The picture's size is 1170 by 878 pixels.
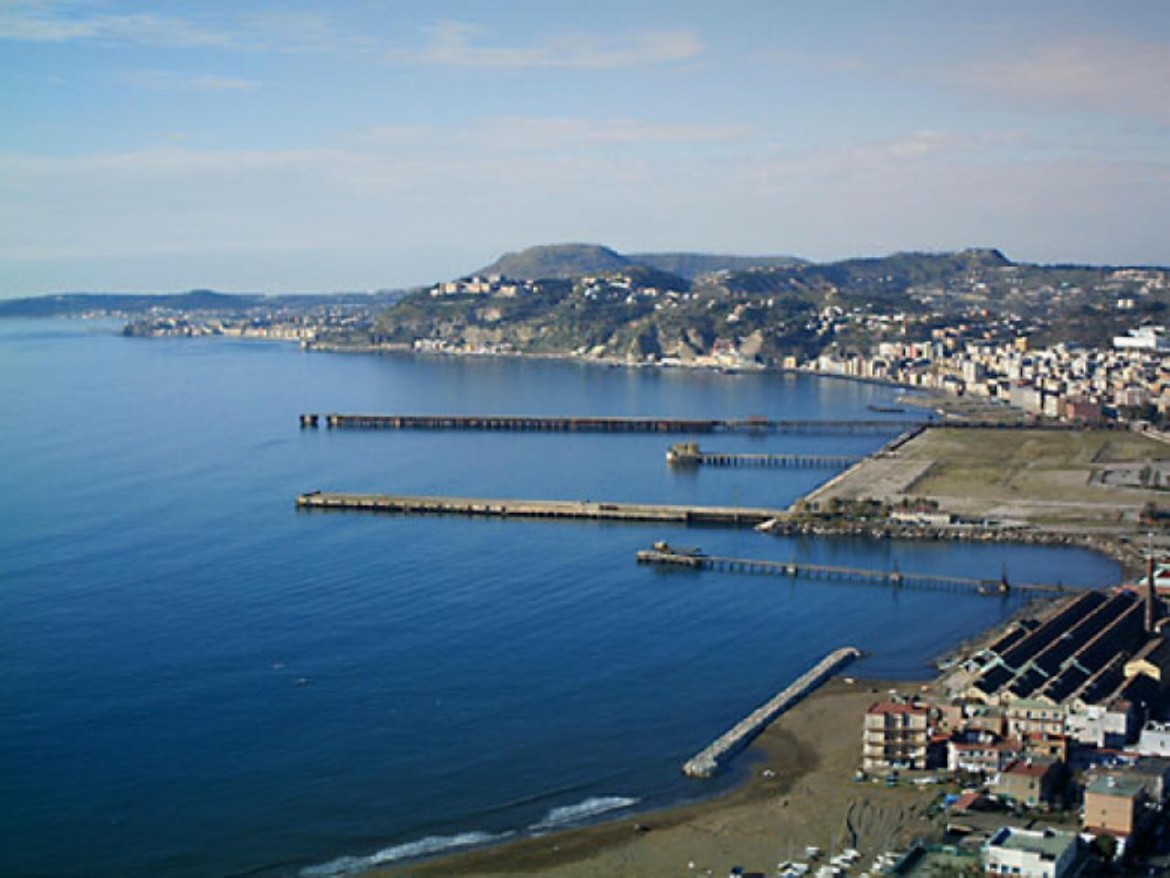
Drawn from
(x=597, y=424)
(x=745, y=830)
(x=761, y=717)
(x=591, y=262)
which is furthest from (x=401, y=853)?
(x=591, y=262)

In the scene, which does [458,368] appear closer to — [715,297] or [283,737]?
[715,297]

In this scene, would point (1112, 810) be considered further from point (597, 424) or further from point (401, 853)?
point (597, 424)

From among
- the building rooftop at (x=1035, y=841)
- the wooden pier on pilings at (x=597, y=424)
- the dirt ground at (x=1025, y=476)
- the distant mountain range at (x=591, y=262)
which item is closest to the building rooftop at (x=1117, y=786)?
the building rooftop at (x=1035, y=841)

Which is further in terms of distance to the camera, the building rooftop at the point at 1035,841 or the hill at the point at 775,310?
the hill at the point at 775,310

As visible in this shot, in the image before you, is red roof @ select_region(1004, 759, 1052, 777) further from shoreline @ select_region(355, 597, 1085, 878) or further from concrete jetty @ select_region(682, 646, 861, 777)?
concrete jetty @ select_region(682, 646, 861, 777)

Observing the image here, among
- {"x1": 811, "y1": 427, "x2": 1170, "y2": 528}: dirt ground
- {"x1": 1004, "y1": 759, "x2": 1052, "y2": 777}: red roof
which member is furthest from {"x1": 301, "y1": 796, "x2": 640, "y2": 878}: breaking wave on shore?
{"x1": 811, "y1": 427, "x2": 1170, "y2": 528}: dirt ground

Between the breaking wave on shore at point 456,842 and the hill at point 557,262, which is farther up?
the hill at point 557,262

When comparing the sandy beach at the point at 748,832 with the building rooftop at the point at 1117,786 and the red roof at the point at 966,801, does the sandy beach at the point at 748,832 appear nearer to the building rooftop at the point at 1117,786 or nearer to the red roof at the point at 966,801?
the red roof at the point at 966,801
